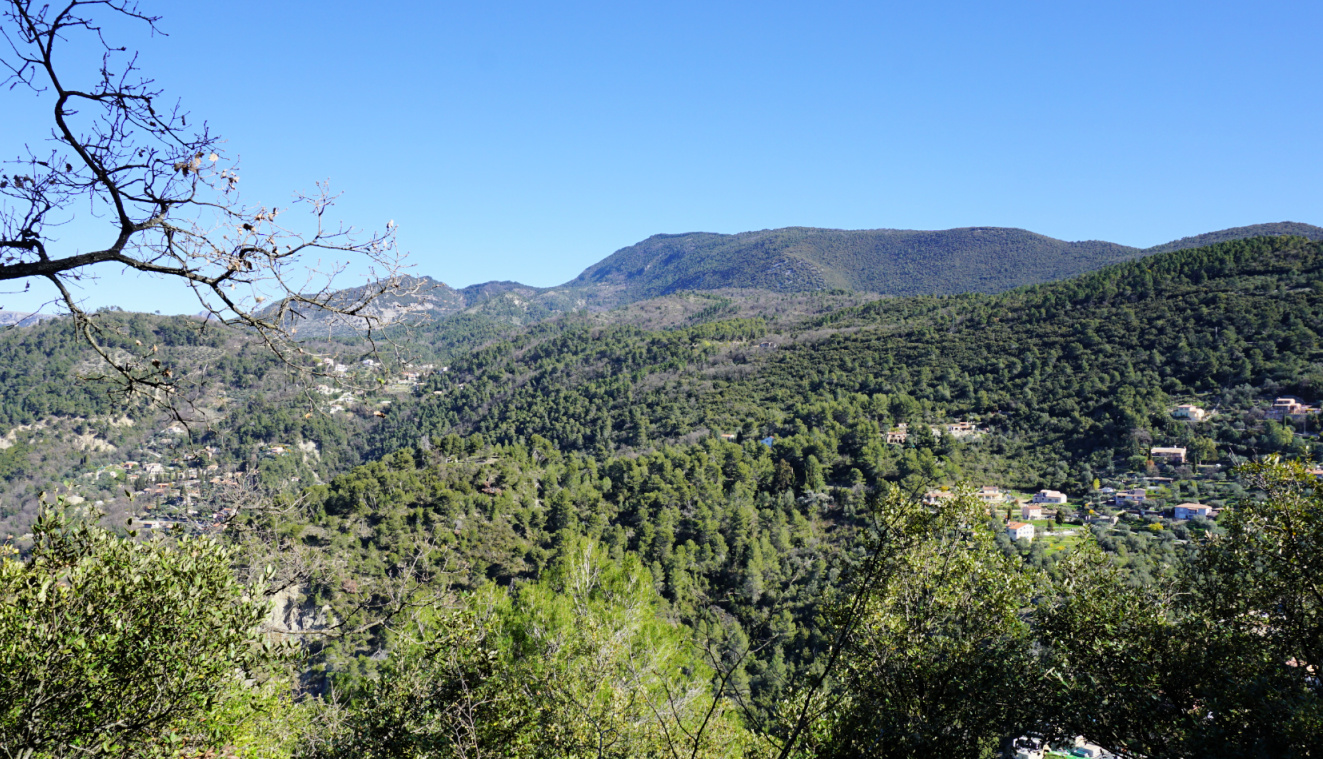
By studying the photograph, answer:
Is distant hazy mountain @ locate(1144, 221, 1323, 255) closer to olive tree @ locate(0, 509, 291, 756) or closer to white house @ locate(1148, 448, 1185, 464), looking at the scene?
white house @ locate(1148, 448, 1185, 464)

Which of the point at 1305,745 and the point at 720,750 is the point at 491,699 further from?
the point at 1305,745

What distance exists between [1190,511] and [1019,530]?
7.18 m

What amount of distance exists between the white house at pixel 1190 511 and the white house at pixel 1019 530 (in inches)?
221

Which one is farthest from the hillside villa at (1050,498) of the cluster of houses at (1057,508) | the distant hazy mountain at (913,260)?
the distant hazy mountain at (913,260)

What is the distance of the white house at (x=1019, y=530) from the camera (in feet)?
78.9

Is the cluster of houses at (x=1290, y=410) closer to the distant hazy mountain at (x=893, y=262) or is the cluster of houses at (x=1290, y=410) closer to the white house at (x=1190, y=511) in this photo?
the white house at (x=1190, y=511)

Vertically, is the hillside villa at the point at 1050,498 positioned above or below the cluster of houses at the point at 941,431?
below

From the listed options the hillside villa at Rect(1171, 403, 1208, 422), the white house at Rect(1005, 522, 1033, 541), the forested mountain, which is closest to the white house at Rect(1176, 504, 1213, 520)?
the forested mountain

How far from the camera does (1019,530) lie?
24.6 m

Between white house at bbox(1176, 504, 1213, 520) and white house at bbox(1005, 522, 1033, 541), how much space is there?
5611 millimetres

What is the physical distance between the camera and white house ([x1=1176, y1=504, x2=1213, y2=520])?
25094 millimetres

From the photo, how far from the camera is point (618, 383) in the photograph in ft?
212

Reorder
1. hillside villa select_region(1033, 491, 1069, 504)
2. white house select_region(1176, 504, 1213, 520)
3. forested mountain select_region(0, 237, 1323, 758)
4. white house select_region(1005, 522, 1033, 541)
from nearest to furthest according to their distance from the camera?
forested mountain select_region(0, 237, 1323, 758) → white house select_region(1005, 522, 1033, 541) → white house select_region(1176, 504, 1213, 520) → hillside villa select_region(1033, 491, 1069, 504)

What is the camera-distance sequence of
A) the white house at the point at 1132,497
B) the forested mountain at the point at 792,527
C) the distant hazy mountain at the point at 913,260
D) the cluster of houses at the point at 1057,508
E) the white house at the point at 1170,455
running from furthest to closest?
the distant hazy mountain at the point at 913,260 → the white house at the point at 1170,455 → the white house at the point at 1132,497 → the cluster of houses at the point at 1057,508 → the forested mountain at the point at 792,527
